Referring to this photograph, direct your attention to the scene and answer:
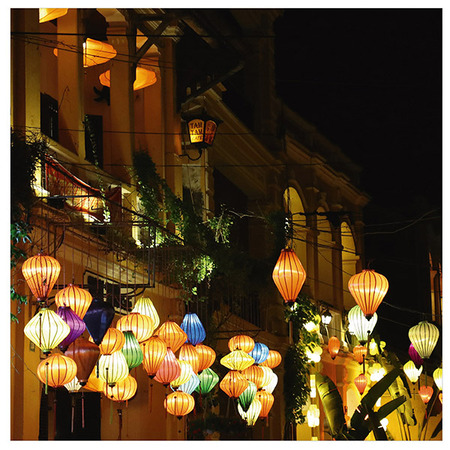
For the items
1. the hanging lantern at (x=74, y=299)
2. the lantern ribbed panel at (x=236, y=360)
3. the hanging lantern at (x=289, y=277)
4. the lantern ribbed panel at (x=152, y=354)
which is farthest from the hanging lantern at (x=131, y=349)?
the lantern ribbed panel at (x=236, y=360)

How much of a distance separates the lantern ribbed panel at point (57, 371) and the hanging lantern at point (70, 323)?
149mm

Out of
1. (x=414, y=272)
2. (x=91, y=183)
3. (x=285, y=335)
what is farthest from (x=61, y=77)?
(x=414, y=272)

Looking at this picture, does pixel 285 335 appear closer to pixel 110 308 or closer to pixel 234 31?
pixel 234 31

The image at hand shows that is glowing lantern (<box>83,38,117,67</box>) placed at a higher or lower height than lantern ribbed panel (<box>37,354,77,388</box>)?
higher

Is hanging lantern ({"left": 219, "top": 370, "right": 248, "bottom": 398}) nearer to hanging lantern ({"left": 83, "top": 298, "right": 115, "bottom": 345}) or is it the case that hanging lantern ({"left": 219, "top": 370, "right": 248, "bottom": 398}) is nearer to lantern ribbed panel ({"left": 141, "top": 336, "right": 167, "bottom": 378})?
lantern ribbed panel ({"left": 141, "top": 336, "right": 167, "bottom": 378})

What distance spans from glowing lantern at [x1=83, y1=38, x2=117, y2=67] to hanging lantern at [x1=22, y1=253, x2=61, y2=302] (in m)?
4.89

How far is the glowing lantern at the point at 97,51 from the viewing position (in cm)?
1409

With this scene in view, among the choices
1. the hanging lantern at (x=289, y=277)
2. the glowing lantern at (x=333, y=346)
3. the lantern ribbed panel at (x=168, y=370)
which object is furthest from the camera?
the glowing lantern at (x=333, y=346)

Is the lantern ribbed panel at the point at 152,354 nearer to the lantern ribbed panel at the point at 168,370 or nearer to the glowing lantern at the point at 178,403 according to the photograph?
the lantern ribbed panel at the point at 168,370

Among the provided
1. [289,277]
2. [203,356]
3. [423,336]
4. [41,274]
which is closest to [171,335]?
[203,356]

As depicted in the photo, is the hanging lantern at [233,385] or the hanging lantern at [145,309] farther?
the hanging lantern at [233,385]

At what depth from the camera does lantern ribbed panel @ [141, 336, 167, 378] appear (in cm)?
1160

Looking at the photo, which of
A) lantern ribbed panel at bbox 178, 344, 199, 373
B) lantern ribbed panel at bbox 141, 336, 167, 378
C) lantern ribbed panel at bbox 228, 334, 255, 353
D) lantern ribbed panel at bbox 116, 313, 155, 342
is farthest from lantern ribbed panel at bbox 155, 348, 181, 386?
lantern ribbed panel at bbox 228, 334, 255, 353

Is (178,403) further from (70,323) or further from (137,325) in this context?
(70,323)
